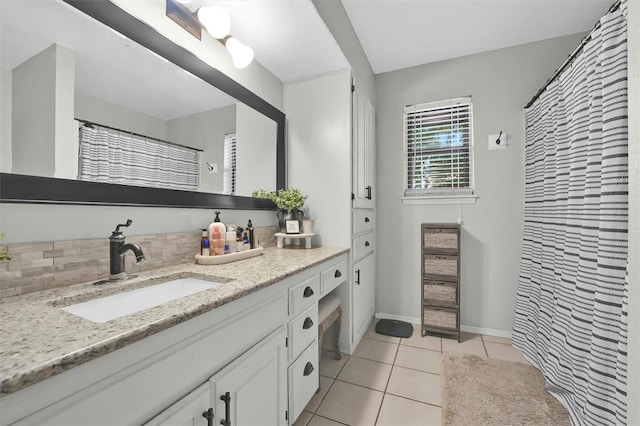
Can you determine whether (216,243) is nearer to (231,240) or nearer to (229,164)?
(231,240)

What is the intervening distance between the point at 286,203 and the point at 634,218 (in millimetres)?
1751

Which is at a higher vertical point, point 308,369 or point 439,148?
point 439,148

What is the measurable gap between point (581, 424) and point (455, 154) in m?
2.08

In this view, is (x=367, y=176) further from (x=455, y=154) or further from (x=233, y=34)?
(x=233, y=34)

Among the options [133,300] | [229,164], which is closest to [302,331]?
[133,300]

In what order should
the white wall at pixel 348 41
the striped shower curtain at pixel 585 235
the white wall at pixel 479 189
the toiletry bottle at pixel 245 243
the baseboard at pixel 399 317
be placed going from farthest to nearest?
1. the baseboard at pixel 399 317
2. the white wall at pixel 479 189
3. the white wall at pixel 348 41
4. the toiletry bottle at pixel 245 243
5. the striped shower curtain at pixel 585 235

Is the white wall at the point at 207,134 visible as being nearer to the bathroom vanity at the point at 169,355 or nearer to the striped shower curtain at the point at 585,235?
the bathroom vanity at the point at 169,355

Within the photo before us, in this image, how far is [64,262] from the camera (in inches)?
37.4

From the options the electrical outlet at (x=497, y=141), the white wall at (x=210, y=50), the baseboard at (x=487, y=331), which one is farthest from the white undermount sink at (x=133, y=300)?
the electrical outlet at (x=497, y=141)

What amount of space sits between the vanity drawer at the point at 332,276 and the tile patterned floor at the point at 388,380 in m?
0.64

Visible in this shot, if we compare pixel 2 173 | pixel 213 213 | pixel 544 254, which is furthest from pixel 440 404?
pixel 2 173

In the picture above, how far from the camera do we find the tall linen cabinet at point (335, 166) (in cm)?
215

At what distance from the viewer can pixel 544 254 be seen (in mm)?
1913

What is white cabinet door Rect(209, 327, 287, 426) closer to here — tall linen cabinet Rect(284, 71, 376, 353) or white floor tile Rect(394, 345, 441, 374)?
tall linen cabinet Rect(284, 71, 376, 353)
